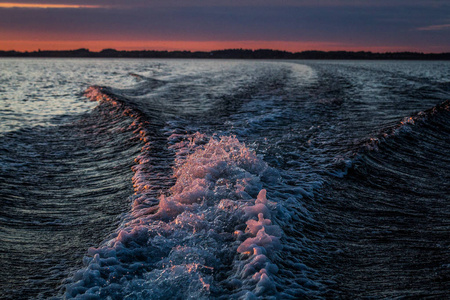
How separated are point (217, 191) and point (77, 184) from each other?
12.2 feet

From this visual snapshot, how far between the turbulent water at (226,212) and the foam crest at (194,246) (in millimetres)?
19

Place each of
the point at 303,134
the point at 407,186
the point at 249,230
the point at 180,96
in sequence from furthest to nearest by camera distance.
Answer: the point at 180,96
the point at 303,134
the point at 407,186
the point at 249,230

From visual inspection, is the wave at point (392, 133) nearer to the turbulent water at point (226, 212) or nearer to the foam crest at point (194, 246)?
the turbulent water at point (226, 212)

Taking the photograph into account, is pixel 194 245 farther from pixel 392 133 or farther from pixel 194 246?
pixel 392 133

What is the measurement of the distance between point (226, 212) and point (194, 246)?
1011mm

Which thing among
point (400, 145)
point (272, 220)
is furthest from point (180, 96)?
point (272, 220)

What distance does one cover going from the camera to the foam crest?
4.05 metres

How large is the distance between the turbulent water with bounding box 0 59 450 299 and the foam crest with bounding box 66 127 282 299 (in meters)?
0.02

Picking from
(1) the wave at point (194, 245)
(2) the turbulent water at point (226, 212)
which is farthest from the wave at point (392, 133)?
(1) the wave at point (194, 245)

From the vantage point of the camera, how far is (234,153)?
8.30 m

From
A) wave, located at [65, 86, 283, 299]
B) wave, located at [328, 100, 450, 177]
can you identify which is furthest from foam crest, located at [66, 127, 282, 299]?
wave, located at [328, 100, 450, 177]

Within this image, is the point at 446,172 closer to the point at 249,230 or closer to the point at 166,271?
the point at 249,230

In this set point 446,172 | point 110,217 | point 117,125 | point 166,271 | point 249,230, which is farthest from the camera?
point 117,125

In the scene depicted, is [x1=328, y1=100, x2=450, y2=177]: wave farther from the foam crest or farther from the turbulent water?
the foam crest
